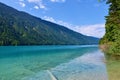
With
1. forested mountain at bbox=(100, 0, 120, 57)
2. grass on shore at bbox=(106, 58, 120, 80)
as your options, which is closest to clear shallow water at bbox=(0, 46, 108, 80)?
grass on shore at bbox=(106, 58, 120, 80)

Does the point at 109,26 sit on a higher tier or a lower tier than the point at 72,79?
higher

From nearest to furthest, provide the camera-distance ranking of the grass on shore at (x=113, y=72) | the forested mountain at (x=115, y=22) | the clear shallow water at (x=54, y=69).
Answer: the grass on shore at (x=113, y=72)
the clear shallow water at (x=54, y=69)
the forested mountain at (x=115, y=22)

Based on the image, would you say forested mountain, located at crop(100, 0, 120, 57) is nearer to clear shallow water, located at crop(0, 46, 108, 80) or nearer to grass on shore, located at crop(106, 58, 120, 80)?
clear shallow water, located at crop(0, 46, 108, 80)

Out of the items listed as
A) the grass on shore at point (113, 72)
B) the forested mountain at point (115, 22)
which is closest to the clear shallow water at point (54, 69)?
the grass on shore at point (113, 72)

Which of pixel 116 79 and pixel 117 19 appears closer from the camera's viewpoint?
pixel 116 79

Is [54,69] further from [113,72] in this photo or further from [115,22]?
[115,22]

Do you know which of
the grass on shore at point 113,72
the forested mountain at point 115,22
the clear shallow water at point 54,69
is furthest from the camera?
the forested mountain at point 115,22

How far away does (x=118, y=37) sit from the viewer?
43719 millimetres

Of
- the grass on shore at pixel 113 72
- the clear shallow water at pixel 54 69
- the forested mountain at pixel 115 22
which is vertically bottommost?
the clear shallow water at pixel 54 69

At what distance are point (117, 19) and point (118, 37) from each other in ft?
25.5

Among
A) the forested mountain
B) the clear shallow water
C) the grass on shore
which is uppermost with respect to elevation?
the forested mountain

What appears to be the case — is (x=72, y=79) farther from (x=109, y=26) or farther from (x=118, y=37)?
(x=109, y=26)

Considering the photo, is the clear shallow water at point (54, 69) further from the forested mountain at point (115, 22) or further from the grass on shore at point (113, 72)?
the forested mountain at point (115, 22)

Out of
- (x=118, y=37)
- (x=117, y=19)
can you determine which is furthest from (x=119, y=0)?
(x=118, y=37)
